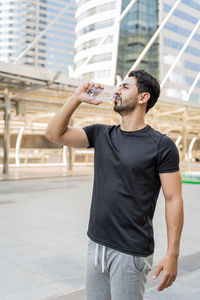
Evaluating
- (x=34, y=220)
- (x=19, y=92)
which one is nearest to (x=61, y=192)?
(x=34, y=220)

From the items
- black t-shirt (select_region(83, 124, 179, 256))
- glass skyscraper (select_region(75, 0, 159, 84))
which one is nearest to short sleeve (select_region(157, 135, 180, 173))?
black t-shirt (select_region(83, 124, 179, 256))

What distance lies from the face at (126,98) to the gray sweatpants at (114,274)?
0.75 metres

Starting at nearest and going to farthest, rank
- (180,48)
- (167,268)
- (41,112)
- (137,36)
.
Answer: (167,268), (41,112), (137,36), (180,48)

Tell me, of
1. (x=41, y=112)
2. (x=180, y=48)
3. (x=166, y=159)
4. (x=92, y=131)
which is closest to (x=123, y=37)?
(x=180, y=48)

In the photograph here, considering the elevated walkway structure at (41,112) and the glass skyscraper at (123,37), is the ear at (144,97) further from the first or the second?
the glass skyscraper at (123,37)

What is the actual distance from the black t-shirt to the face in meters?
0.14

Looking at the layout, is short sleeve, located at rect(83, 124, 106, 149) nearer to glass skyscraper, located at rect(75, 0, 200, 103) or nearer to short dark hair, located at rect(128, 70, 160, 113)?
short dark hair, located at rect(128, 70, 160, 113)

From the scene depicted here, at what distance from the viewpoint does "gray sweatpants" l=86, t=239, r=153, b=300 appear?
2.04 metres

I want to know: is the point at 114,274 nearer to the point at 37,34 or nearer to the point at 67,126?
the point at 67,126

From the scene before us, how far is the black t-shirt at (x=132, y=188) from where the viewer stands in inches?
81.1

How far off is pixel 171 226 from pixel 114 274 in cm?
38

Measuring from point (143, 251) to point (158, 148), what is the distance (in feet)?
1.76

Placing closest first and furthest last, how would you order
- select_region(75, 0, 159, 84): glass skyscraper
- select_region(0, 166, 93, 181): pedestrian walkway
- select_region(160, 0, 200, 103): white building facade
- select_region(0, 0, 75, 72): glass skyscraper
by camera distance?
1. select_region(0, 166, 93, 181): pedestrian walkway
2. select_region(75, 0, 159, 84): glass skyscraper
3. select_region(160, 0, 200, 103): white building facade
4. select_region(0, 0, 75, 72): glass skyscraper

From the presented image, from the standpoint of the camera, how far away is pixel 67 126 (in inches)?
91.5
